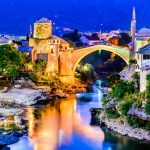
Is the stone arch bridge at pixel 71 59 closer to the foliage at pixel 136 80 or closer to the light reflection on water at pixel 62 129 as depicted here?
the light reflection on water at pixel 62 129

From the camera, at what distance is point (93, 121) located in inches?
1967

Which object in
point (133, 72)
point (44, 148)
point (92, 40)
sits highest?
point (92, 40)

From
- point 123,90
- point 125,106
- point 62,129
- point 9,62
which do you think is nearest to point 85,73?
point 9,62

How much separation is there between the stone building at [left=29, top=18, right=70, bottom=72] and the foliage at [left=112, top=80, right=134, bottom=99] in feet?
94.9

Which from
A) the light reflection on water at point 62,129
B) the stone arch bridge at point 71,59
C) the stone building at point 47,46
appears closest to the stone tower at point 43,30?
the stone building at point 47,46

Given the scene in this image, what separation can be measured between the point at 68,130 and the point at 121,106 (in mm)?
5473

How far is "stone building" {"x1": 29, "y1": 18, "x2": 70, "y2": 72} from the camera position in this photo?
251ft

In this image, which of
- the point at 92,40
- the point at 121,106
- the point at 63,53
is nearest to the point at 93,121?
the point at 121,106

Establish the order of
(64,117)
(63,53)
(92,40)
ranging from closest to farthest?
(64,117) < (63,53) < (92,40)

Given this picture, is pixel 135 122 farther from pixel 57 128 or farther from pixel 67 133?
pixel 57 128

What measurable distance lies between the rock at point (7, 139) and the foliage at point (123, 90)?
8.56m

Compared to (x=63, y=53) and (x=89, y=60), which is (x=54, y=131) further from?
(x=89, y=60)

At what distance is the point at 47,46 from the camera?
78.0 meters

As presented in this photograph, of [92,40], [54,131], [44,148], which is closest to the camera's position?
[44,148]
